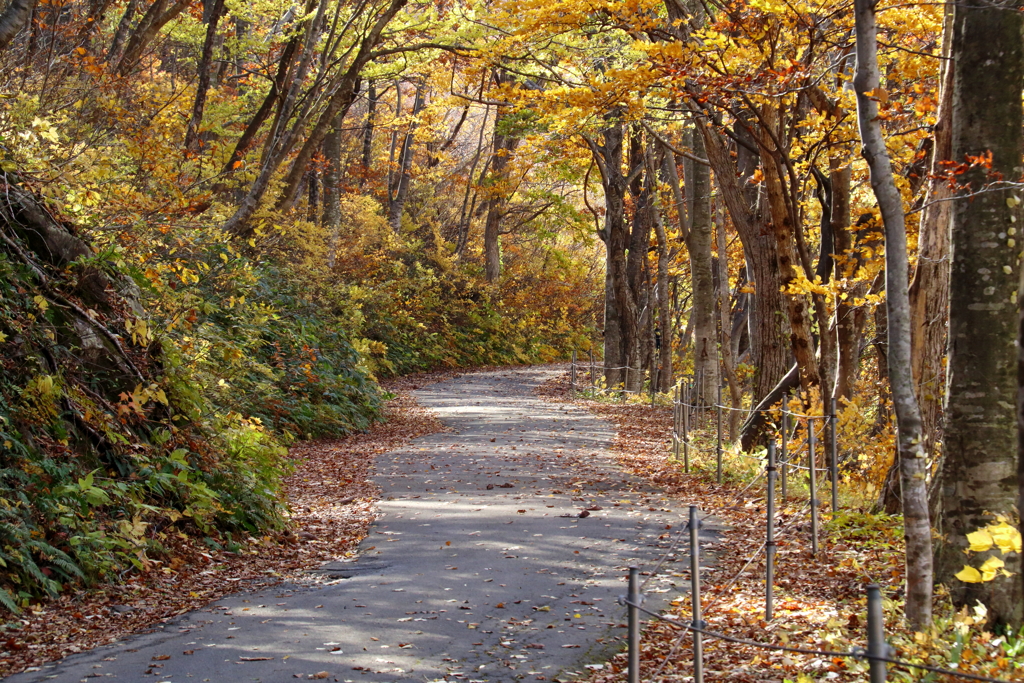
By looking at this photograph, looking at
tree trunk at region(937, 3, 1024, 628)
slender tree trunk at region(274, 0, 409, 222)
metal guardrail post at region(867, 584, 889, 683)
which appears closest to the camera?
metal guardrail post at region(867, 584, 889, 683)

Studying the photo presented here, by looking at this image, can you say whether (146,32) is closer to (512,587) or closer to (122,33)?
(122,33)

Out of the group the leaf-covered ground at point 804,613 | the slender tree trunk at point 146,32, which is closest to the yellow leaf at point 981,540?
the leaf-covered ground at point 804,613

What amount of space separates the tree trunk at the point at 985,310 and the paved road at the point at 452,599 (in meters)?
2.43

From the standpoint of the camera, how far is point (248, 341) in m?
16.3

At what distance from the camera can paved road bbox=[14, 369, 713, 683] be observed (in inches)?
223

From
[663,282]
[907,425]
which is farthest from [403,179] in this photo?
[907,425]

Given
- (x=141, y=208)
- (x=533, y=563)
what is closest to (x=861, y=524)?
(x=533, y=563)

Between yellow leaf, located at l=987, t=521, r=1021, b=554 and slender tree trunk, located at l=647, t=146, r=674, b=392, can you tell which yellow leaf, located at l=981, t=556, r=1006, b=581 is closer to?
yellow leaf, located at l=987, t=521, r=1021, b=554

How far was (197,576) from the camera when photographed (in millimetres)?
7699

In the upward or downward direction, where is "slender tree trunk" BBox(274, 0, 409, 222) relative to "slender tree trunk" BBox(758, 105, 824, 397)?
upward

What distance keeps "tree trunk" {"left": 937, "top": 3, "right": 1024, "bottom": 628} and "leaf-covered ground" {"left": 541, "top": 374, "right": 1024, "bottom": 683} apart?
459mm

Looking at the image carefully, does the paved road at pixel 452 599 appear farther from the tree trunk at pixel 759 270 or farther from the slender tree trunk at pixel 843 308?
the tree trunk at pixel 759 270

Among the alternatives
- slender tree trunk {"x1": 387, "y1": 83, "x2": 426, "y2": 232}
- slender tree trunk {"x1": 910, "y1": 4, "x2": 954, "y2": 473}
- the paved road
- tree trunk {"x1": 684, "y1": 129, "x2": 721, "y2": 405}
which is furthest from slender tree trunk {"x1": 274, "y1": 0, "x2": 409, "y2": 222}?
slender tree trunk {"x1": 387, "y1": 83, "x2": 426, "y2": 232}

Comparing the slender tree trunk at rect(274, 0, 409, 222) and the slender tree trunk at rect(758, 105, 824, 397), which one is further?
the slender tree trunk at rect(274, 0, 409, 222)
